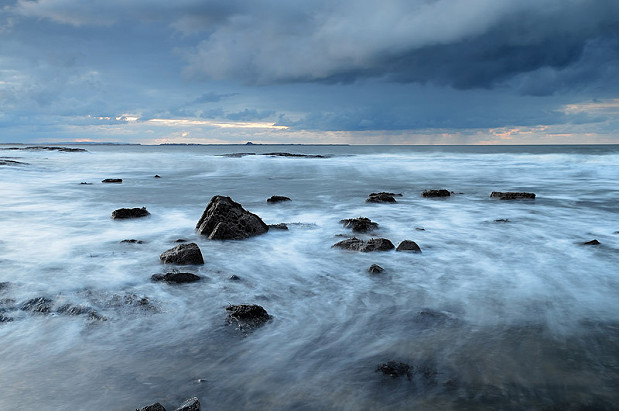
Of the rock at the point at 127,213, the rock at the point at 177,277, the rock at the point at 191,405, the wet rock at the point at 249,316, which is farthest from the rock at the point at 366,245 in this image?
the rock at the point at 127,213

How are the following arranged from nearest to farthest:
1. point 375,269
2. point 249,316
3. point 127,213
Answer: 1. point 249,316
2. point 375,269
3. point 127,213

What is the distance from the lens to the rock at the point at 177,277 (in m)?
4.76

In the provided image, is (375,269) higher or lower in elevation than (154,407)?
lower

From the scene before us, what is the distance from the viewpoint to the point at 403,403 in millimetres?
2701

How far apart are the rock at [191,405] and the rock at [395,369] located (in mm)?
1222

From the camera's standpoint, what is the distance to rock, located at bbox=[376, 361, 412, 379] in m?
3.01

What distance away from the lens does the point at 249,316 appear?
12.5 feet

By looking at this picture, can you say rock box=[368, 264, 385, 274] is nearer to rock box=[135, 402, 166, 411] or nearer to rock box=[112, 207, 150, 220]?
rock box=[135, 402, 166, 411]

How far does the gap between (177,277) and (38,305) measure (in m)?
1.27

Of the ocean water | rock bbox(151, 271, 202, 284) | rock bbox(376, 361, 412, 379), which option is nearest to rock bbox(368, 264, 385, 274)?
the ocean water

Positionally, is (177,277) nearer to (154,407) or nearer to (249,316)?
(249,316)

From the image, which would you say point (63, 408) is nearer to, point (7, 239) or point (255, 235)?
point (255, 235)

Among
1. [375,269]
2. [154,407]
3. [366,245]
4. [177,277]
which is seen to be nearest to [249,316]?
[177,277]

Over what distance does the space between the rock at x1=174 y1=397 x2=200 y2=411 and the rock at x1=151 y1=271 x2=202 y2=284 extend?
2.30 metres
